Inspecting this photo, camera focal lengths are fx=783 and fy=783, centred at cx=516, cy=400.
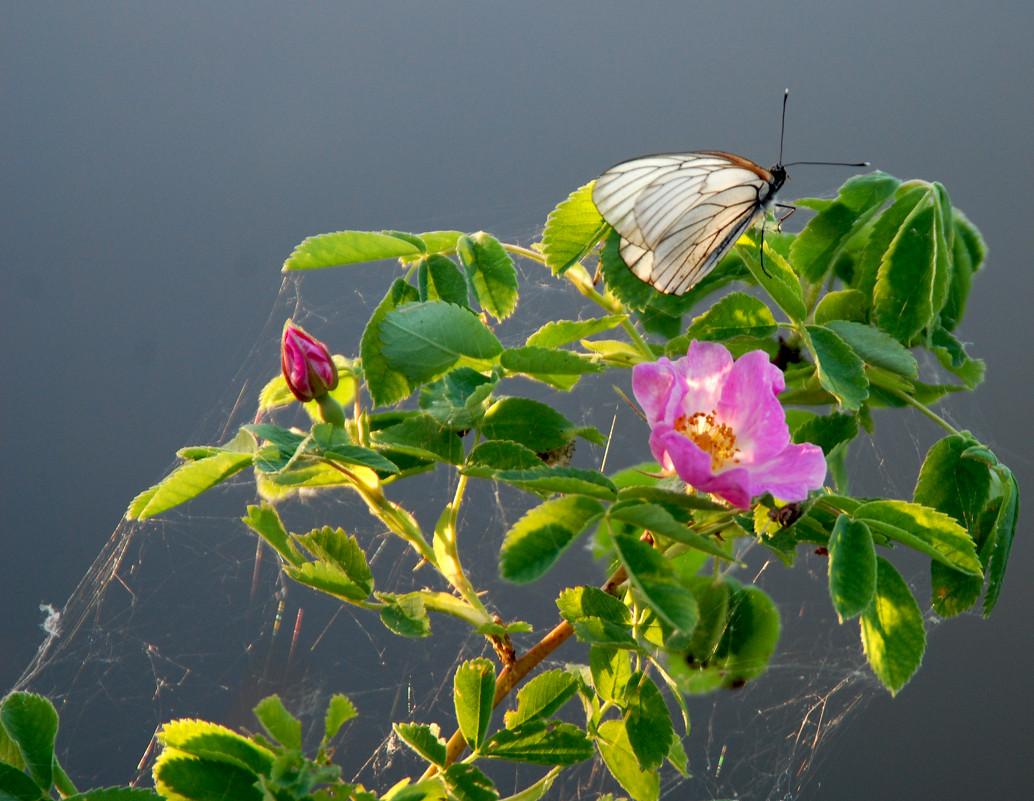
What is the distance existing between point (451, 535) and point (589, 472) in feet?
0.47

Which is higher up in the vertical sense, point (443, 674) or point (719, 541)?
point (719, 541)

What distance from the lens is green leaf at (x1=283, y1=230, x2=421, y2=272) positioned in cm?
51

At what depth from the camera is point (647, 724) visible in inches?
19.1

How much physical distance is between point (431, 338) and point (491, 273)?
0.11m

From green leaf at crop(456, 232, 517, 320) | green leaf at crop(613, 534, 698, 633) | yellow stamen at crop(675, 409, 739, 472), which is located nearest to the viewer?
green leaf at crop(613, 534, 698, 633)

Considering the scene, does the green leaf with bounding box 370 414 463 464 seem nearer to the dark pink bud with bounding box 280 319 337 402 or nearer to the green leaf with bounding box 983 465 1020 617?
the dark pink bud with bounding box 280 319 337 402

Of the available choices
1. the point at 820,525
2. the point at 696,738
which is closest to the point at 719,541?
the point at 820,525

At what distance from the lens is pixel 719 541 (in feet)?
1.61

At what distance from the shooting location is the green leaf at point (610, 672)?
20.1 inches

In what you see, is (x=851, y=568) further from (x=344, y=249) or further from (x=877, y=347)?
(x=344, y=249)

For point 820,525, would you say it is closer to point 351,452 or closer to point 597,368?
point 597,368

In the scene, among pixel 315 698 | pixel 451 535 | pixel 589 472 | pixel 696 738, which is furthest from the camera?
pixel 696 738

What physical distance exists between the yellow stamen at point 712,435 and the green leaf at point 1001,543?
190mm

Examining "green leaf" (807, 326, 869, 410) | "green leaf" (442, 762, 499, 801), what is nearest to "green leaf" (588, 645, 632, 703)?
"green leaf" (442, 762, 499, 801)
